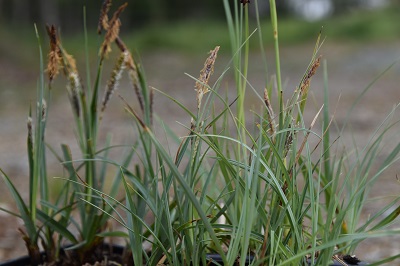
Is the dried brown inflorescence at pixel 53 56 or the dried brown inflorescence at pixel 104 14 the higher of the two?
the dried brown inflorescence at pixel 104 14

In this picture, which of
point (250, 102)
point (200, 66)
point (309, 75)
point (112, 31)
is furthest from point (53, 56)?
point (200, 66)

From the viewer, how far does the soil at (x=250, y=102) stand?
2.57 meters

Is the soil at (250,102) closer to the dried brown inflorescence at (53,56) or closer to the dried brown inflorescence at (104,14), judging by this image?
the dried brown inflorescence at (53,56)

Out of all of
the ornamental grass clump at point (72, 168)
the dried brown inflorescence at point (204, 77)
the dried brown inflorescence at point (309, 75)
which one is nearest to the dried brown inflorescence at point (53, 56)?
the ornamental grass clump at point (72, 168)

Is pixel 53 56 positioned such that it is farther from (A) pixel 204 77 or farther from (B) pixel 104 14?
(A) pixel 204 77

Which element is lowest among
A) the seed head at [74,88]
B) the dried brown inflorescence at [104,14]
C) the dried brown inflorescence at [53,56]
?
the seed head at [74,88]

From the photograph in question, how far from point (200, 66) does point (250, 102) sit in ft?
12.1

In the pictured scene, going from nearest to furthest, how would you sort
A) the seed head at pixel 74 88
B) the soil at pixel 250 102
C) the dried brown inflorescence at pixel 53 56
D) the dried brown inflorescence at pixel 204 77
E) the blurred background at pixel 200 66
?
1. the dried brown inflorescence at pixel 204 77
2. the dried brown inflorescence at pixel 53 56
3. the seed head at pixel 74 88
4. the soil at pixel 250 102
5. the blurred background at pixel 200 66

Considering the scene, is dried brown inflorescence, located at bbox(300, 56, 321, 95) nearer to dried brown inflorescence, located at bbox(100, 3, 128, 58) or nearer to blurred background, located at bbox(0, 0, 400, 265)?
blurred background, located at bbox(0, 0, 400, 265)

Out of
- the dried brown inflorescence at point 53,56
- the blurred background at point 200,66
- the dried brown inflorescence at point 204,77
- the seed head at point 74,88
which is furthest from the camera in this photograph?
the blurred background at point 200,66

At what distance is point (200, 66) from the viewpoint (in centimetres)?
891

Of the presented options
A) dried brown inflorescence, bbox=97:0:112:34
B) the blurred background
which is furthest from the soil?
dried brown inflorescence, bbox=97:0:112:34

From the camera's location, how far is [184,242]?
1.09 m

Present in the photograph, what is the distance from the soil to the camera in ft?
8.43
